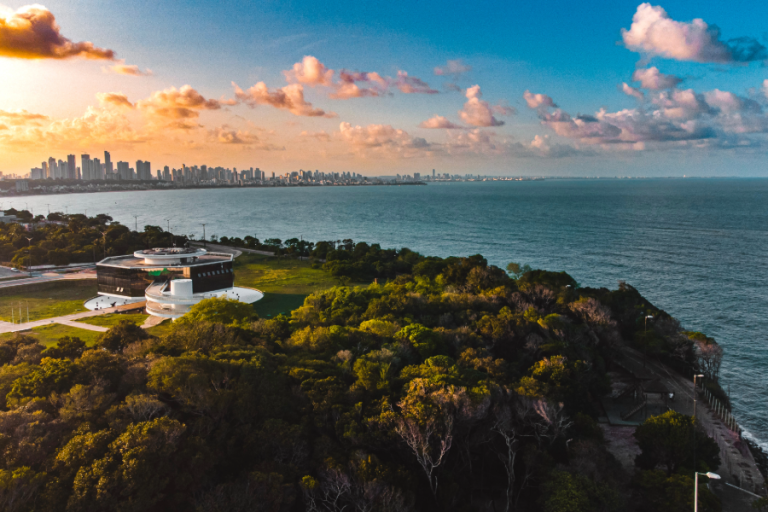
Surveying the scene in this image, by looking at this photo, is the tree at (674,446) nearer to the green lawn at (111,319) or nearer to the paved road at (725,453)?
the paved road at (725,453)

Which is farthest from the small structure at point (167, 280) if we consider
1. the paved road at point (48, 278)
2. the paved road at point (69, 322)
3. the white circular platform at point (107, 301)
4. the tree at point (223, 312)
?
the paved road at point (48, 278)

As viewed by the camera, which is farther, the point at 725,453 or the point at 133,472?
the point at 725,453

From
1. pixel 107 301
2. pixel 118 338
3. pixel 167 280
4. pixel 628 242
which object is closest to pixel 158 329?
pixel 167 280

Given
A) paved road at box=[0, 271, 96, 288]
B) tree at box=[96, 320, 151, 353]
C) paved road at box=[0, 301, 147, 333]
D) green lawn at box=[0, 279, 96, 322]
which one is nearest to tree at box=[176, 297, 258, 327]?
tree at box=[96, 320, 151, 353]

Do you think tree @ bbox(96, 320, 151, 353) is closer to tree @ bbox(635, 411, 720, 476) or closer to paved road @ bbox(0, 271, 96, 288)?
tree @ bbox(635, 411, 720, 476)

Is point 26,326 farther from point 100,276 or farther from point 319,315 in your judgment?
point 319,315

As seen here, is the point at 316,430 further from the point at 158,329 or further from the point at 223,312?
the point at 158,329
